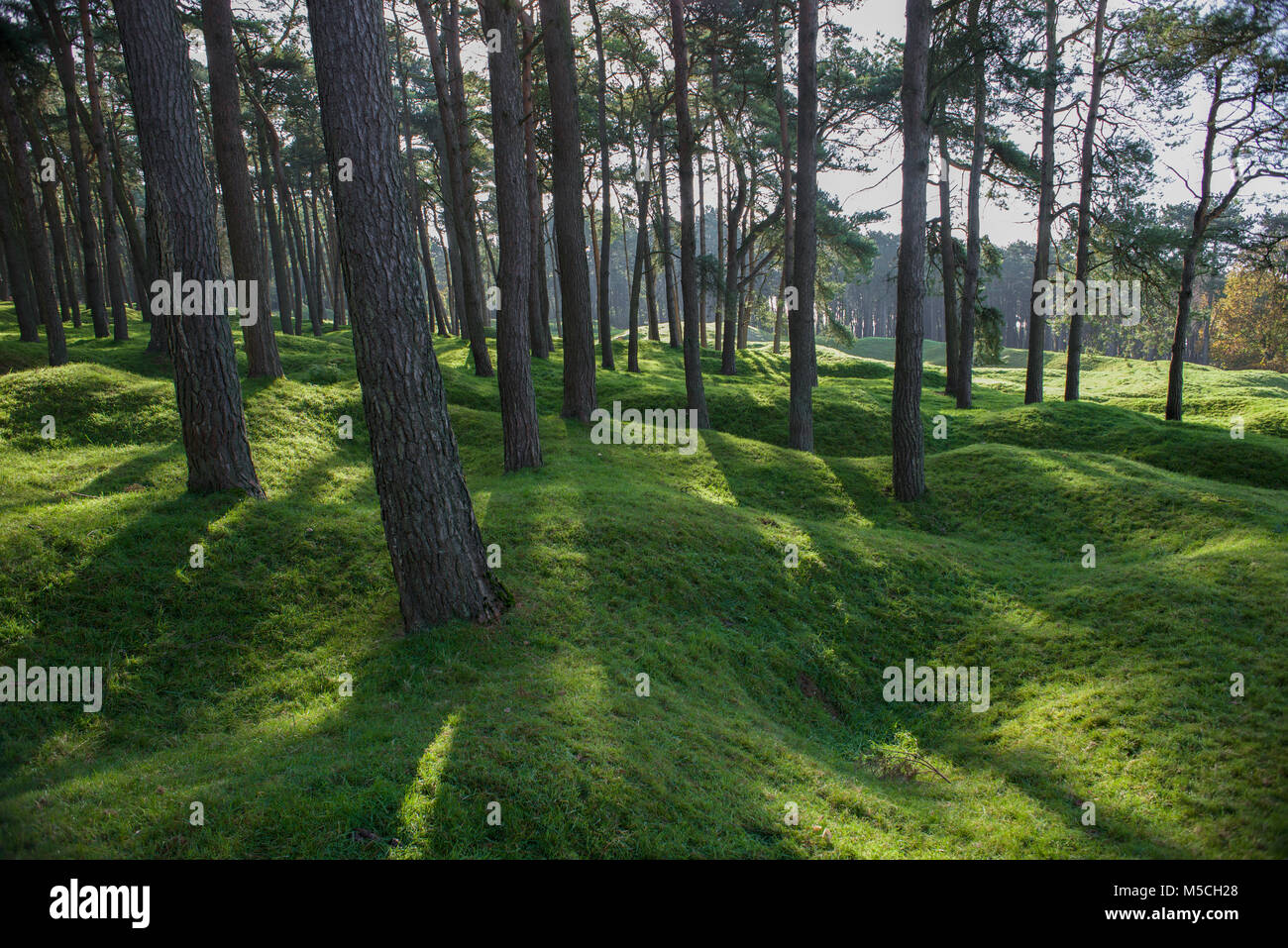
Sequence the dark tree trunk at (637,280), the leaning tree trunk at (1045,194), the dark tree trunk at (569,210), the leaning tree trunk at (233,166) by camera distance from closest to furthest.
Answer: the dark tree trunk at (569,210) < the leaning tree trunk at (233,166) < the leaning tree trunk at (1045,194) < the dark tree trunk at (637,280)

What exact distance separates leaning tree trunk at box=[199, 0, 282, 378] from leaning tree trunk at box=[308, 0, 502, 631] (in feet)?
31.8

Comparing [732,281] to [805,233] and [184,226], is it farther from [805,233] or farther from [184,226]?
[184,226]

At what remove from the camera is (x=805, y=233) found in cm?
1438

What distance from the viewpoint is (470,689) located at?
5781 millimetres

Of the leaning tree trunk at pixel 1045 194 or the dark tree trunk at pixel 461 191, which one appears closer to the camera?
the dark tree trunk at pixel 461 191

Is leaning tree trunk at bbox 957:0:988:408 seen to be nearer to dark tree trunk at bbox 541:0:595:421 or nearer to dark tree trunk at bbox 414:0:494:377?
dark tree trunk at bbox 541:0:595:421

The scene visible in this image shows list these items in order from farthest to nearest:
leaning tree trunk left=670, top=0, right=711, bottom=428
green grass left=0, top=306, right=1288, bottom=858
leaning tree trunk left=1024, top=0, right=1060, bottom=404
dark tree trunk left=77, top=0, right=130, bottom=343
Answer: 1. leaning tree trunk left=1024, top=0, right=1060, bottom=404
2. dark tree trunk left=77, top=0, right=130, bottom=343
3. leaning tree trunk left=670, top=0, right=711, bottom=428
4. green grass left=0, top=306, right=1288, bottom=858

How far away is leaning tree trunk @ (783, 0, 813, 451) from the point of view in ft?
43.3

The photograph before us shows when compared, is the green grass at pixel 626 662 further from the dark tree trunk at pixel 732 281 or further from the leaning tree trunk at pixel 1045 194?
the dark tree trunk at pixel 732 281

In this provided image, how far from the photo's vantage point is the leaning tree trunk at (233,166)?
13.4 m

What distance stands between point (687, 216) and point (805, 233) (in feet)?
10.1

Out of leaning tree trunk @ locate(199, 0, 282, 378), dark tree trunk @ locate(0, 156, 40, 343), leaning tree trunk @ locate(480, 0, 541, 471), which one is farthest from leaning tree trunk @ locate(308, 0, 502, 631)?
dark tree trunk @ locate(0, 156, 40, 343)

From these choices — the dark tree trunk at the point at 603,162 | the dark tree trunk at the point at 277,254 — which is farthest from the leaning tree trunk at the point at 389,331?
the dark tree trunk at the point at 277,254

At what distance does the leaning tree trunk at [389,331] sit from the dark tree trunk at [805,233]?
9.48 metres
